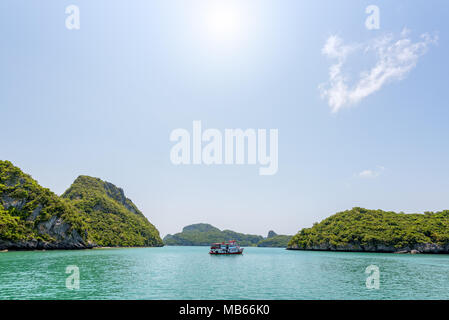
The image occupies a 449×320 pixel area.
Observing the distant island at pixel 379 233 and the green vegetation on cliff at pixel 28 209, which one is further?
the distant island at pixel 379 233

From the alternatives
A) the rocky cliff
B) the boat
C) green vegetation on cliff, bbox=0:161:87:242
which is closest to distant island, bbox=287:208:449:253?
the boat

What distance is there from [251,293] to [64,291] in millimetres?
22569

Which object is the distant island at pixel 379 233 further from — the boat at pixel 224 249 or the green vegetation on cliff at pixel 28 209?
the green vegetation on cliff at pixel 28 209

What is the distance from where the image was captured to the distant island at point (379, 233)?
133 m

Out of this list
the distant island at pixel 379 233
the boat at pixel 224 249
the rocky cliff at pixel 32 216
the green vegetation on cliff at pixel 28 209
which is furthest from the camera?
the distant island at pixel 379 233

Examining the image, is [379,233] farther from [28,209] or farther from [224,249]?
[28,209]

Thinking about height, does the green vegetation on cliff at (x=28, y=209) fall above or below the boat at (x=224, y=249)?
above

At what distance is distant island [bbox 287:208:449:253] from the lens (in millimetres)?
132625

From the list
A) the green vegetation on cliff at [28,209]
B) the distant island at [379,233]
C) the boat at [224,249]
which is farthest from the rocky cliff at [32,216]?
the distant island at [379,233]

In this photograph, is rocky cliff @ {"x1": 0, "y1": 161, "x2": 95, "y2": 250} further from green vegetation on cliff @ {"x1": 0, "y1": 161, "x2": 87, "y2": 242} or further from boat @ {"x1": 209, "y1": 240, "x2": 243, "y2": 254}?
boat @ {"x1": 209, "y1": 240, "x2": 243, "y2": 254}

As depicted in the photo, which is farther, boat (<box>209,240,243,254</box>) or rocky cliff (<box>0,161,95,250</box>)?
boat (<box>209,240,243,254</box>)

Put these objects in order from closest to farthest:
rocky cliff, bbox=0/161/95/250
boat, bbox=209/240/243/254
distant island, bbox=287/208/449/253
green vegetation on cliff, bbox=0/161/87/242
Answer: rocky cliff, bbox=0/161/95/250 < green vegetation on cliff, bbox=0/161/87/242 < boat, bbox=209/240/243/254 < distant island, bbox=287/208/449/253

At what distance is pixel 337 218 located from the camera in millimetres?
191125
